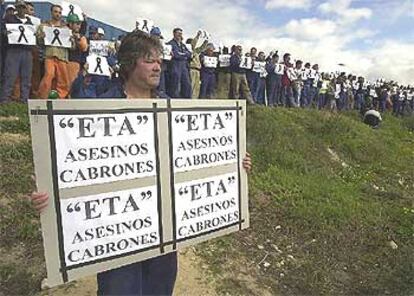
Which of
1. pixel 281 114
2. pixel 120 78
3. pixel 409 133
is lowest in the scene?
pixel 409 133

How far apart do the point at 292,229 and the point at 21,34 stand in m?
4.85

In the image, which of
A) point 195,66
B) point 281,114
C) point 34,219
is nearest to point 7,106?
point 34,219

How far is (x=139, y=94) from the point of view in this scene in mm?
2633

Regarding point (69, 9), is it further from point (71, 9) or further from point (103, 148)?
point (103, 148)

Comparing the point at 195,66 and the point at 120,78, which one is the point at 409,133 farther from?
the point at 120,78

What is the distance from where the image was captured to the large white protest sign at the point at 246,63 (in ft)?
39.8

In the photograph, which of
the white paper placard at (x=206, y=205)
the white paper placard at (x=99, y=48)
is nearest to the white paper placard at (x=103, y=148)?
the white paper placard at (x=206, y=205)

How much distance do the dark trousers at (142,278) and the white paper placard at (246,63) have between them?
9844 mm

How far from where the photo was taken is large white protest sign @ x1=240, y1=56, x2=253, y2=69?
12.1 m

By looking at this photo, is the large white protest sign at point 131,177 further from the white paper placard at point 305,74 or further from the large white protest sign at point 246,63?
the white paper placard at point 305,74

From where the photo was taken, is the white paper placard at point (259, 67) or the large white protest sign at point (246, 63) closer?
the large white protest sign at point (246, 63)

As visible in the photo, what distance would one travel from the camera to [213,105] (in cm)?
284

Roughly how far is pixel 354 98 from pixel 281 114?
944cm

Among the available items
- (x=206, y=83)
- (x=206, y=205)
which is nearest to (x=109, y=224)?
(x=206, y=205)
